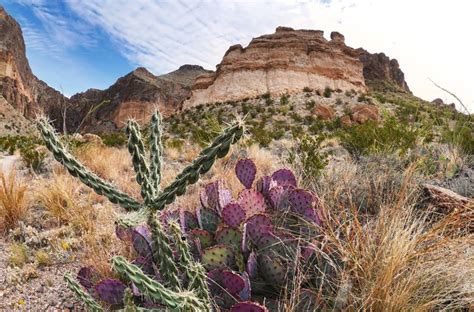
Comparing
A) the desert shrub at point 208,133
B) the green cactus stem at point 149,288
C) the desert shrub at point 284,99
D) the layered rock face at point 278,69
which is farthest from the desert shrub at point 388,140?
the layered rock face at point 278,69

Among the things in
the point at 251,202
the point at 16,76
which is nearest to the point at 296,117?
the point at 251,202

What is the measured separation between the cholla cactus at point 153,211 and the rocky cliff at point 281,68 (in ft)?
105

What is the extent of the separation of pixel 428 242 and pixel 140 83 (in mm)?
68426

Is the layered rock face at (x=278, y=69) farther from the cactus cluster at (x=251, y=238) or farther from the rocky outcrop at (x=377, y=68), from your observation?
the cactus cluster at (x=251, y=238)

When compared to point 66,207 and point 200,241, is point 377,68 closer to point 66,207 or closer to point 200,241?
point 66,207

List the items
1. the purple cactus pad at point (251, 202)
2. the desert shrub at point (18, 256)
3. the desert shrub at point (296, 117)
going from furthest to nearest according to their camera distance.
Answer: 1. the desert shrub at point (296, 117)
2. the desert shrub at point (18, 256)
3. the purple cactus pad at point (251, 202)

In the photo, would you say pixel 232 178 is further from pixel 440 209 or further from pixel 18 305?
pixel 18 305

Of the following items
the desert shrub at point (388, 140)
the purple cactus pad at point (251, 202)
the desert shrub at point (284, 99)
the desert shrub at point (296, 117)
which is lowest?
the purple cactus pad at point (251, 202)

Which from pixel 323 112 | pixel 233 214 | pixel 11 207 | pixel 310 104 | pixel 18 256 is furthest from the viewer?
→ pixel 310 104

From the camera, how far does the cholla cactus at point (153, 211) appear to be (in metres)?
1.73

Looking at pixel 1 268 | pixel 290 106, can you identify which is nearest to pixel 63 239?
pixel 1 268

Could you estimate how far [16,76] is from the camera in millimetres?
70562

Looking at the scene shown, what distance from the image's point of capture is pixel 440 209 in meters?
3.39

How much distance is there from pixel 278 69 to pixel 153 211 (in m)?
34.5
